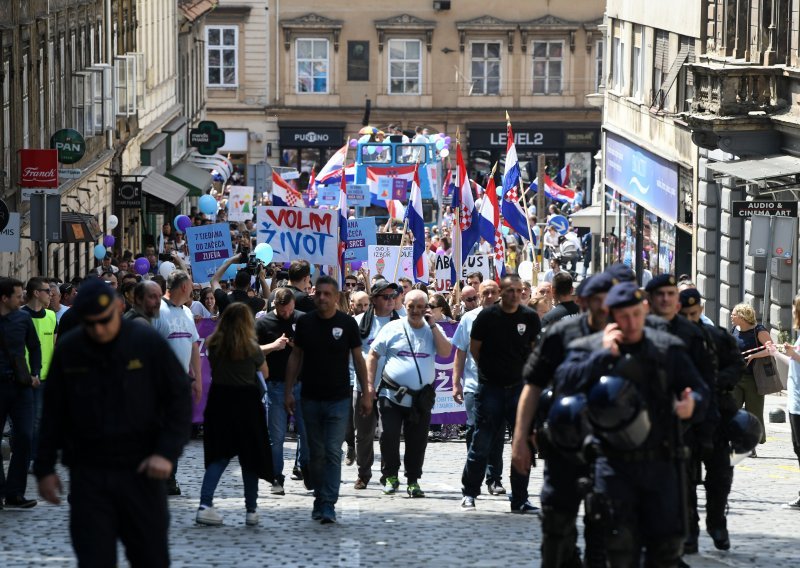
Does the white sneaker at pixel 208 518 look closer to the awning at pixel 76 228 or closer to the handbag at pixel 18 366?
the handbag at pixel 18 366

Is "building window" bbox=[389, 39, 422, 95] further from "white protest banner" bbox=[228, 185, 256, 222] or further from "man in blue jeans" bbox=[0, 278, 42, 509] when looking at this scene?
"man in blue jeans" bbox=[0, 278, 42, 509]

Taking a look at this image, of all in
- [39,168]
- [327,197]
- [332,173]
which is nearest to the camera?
[39,168]

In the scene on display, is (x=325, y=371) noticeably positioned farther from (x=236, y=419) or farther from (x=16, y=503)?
(x=16, y=503)

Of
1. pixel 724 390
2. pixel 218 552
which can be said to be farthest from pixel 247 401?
pixel 724 390

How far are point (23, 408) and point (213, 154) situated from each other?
43.8 meters

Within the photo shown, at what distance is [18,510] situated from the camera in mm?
12445

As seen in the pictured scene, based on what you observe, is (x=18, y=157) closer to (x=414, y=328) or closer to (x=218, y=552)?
(x=414, y=328)

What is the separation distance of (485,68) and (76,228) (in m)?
41.7

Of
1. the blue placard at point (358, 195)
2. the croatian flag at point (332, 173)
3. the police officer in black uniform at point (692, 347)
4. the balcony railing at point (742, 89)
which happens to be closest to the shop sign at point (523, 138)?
the croatian flag at point (332, 173)

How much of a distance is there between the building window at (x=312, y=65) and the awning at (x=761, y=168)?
4492 cm

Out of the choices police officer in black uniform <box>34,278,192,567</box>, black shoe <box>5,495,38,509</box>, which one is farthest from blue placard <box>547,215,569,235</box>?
police officer in black uniform <box>34,278,192,567</box>

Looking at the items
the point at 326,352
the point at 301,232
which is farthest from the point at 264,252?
the point at 326,352

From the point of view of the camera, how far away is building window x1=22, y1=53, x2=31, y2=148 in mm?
29516

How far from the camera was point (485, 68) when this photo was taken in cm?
7050
